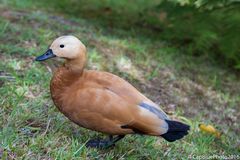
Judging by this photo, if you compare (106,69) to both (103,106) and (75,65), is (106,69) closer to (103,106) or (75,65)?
(75,65)

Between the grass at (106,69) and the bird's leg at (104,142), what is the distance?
0.05 meters

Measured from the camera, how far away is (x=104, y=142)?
4090 millimetres

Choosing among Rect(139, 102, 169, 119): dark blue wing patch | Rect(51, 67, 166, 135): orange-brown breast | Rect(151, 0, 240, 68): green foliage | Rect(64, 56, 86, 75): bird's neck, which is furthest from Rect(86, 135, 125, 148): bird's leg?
Rect(151, 0, 240, 68): green foliage

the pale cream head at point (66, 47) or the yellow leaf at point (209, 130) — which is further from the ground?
the pale cream head at point (66, 47)

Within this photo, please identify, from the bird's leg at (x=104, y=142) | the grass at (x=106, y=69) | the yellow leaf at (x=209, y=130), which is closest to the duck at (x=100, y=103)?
the bird's leg at (x=104, y=142)

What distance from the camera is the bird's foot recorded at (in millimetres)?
3988

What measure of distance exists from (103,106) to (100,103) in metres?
0.03

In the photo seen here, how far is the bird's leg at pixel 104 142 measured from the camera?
399 cm

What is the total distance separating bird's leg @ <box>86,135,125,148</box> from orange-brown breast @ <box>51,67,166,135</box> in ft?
0.62

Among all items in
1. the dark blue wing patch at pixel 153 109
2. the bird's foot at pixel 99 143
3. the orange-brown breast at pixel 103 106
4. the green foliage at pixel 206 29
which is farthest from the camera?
the green foliage at pixel 206 29

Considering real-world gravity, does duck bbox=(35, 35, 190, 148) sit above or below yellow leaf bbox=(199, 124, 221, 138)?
above

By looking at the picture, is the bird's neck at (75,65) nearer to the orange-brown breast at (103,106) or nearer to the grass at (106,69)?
the orange-brown breast at (103,106)

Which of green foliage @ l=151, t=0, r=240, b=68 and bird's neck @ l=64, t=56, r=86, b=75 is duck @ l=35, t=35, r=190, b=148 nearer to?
bird's neck @ l=64, t=56, r=86, b=75

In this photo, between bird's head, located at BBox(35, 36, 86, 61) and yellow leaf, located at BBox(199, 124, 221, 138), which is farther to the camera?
yellow leaf, located at BBox(199, 124, 221, 138)
